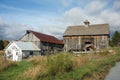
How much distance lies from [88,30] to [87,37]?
211cm

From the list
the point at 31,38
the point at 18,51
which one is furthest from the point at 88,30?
the point at 18,51

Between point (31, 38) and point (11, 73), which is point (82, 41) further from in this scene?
point (11, 73)

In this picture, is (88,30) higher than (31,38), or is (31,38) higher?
(88,30)

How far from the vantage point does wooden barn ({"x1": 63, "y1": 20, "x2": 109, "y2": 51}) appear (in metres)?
51.9

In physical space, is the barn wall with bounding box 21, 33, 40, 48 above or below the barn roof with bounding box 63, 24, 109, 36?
below

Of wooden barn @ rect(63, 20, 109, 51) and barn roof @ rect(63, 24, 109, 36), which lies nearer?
wooden barn @ rect(63, 20, 109, 51)

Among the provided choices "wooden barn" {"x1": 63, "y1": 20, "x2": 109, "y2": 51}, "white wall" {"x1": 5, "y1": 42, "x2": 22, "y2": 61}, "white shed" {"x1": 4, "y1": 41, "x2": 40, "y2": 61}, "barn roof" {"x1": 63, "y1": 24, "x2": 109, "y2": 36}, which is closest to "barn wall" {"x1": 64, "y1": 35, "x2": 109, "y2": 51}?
"wooden barn" {"x1": 63, "y1": 20, "x2": 109, "y2": 51}

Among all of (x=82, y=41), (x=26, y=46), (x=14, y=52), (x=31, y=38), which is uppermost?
(x=31, y=38)

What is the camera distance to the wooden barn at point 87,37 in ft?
170

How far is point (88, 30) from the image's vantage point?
5425cm

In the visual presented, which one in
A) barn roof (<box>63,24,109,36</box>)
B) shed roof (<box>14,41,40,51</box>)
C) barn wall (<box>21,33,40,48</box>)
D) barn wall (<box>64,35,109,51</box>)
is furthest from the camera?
barn roof (<box>63,24,109,36</box>)

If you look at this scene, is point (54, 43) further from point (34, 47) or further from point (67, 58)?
point (67, 58)

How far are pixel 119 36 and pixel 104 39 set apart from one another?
123ft

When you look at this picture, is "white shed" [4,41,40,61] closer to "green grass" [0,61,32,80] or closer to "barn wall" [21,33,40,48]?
"barn wall" [21,33,40,48]
